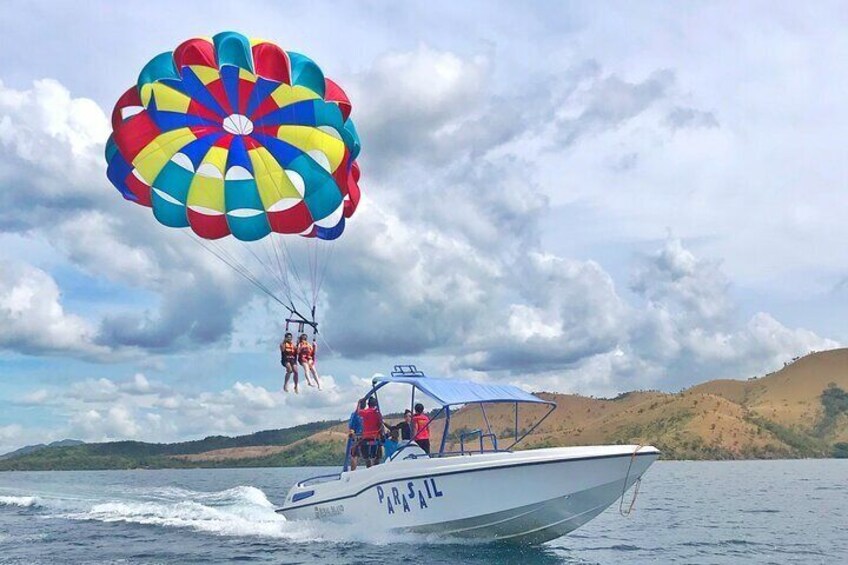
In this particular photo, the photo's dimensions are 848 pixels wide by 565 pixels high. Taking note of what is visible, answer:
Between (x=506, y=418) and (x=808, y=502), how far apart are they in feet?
367

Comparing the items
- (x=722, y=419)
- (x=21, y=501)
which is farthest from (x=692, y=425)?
(x=21, y=501)

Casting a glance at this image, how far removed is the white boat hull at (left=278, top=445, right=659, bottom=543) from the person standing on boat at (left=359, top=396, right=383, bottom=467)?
6.90ft

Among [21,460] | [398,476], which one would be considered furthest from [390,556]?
[21,460]

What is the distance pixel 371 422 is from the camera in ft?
62.9

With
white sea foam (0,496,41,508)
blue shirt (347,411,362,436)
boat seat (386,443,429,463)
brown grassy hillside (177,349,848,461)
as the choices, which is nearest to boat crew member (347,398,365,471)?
blue shirt (347,411,362,436)

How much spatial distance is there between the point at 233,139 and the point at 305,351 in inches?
230

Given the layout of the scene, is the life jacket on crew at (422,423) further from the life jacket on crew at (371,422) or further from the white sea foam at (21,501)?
the white sea foam at (21,501)

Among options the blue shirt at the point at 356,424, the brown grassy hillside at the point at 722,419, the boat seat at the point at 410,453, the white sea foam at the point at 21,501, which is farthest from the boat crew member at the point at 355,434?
the brown grassy hillside at the point at 722,419

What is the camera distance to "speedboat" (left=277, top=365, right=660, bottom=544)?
15.4 metres

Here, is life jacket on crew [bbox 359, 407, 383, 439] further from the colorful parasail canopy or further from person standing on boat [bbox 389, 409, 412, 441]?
the colorful parasail canopy

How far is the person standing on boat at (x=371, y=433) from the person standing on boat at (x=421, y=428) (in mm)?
1321

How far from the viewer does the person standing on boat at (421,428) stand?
17.7 metres

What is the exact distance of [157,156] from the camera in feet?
66.2

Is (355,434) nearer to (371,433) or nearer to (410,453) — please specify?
(371,433)
